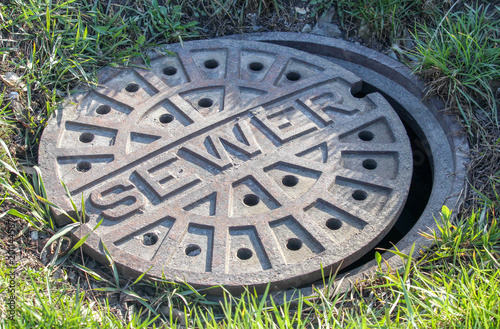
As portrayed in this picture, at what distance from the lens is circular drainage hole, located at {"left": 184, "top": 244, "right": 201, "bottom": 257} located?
91.6 inches

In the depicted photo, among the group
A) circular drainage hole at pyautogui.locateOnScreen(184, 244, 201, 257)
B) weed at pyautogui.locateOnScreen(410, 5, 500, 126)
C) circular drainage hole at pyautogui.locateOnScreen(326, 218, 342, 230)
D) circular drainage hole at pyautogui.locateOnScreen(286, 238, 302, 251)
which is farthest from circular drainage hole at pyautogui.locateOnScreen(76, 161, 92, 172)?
weed at pyautogui.locateOnScreen(410, 5, 500, 126)

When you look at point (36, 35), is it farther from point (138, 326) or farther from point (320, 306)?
point (320, 306)

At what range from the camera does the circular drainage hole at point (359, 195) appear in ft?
8.32

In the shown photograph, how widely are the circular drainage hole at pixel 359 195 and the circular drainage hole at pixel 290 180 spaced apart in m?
0.26

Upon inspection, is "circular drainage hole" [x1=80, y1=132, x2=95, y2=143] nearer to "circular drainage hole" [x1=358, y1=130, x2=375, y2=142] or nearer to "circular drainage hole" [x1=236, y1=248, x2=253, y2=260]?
"circular drainage hole" [x1=236, y1=248, x2=253, y2=260]

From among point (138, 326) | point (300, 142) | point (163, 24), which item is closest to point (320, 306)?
point (138, 326)

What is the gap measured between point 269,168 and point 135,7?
4.70 feet

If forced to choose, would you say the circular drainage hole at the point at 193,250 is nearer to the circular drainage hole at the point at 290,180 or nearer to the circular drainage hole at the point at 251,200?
the circular drainage hole at the point at 251,200

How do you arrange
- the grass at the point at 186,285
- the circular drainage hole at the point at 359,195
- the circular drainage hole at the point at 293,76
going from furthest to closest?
the circular drainage hole at the point at 293,76
the circular drainage hole at the point at 359,195
the grass at the point at 186,285

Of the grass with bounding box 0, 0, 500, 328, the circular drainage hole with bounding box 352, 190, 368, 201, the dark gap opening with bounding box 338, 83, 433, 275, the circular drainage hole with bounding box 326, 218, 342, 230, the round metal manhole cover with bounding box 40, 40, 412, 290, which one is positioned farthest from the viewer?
the dark gap opening with bounding box 338, 83, 433, 275

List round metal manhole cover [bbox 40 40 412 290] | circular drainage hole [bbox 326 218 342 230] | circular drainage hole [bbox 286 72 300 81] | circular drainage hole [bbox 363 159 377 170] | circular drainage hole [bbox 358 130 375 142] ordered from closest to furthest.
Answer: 1. round metal manhole cover [bbox 40 40 412 290]
2. circular drainage hole [bbox 326 218 342 230]
3. circular drainage hole [bbox 363 159 377 170]
4. circular drainage hole [bbox 358 130 375 142]
5. circular drainage hole [bbox 286 72 300 81]

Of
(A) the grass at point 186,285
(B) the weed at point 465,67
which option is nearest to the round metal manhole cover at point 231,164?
(A) the grass at point 186,285

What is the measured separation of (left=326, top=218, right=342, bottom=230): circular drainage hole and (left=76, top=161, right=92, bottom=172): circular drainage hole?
3.62 feet

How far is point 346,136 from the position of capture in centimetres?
278
